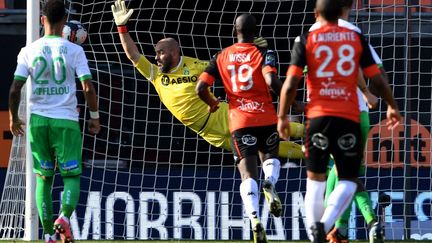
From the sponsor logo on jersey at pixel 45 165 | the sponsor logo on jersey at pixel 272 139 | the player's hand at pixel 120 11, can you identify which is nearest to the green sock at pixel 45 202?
the sponsor logo on jersey at pixel 45 165

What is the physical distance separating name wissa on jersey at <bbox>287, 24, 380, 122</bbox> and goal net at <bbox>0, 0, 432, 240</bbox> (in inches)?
188

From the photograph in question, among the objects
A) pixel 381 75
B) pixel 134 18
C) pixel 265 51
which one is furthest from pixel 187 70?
pixel 381 75

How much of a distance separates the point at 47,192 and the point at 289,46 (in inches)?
179

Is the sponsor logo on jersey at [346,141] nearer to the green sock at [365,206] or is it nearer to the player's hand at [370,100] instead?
the player's hand at [370,100]

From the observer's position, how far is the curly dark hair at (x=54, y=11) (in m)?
9.24

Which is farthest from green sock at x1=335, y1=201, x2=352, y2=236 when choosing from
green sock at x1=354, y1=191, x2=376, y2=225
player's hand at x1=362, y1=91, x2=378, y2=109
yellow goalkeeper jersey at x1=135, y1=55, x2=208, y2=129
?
yellow goalkeeper jersey at x1=135, y1=55, x2=208, y2=129

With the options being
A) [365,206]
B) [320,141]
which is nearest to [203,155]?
[365,206]

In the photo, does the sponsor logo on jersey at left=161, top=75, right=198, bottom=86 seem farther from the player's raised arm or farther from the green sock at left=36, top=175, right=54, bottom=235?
the green sock at left=36, top=175, right=54, bottom=235

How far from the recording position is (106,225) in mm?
12875

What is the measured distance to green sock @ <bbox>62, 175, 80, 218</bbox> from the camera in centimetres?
924

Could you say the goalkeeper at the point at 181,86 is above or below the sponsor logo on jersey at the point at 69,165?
above

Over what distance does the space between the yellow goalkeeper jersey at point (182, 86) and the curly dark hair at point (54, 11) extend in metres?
2.77

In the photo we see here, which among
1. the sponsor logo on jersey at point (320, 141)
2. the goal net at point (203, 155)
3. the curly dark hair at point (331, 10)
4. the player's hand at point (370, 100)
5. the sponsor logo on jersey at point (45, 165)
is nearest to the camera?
the sponsor logo on jersey at point (320, 141)

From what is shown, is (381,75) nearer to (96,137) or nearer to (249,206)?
(249,206)
